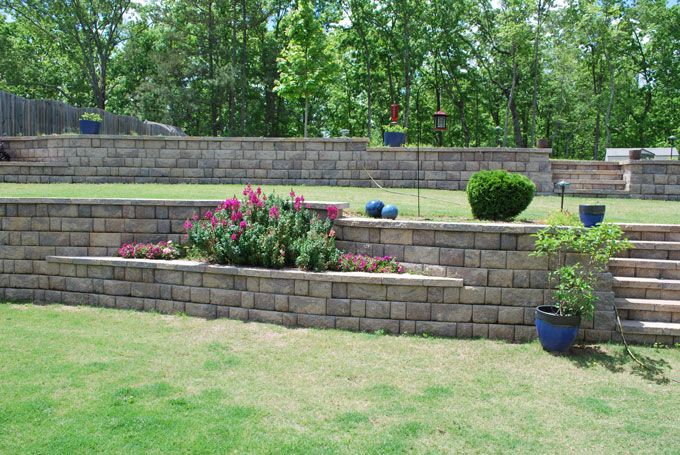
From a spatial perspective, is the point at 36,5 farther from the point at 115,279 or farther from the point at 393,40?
the point at 115,279

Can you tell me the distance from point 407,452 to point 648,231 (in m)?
4.93

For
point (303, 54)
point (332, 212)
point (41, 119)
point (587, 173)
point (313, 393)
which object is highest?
point (303, 54)

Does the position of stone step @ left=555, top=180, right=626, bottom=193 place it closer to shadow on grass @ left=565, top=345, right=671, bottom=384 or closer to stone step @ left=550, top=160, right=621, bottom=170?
stone step @ left=550, top=160, right=621, bottom=170

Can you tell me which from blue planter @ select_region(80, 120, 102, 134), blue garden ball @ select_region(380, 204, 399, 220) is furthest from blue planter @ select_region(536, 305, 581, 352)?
blue planter @ select_region(80, 120, 102, 134)

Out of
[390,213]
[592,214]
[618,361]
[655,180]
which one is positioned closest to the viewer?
[618,361]

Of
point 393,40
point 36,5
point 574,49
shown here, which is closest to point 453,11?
point 393,40

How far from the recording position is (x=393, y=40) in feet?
96.8

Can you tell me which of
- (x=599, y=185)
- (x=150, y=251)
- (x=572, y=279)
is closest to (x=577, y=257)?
(x=572, y=279)

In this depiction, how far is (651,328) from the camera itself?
601cm

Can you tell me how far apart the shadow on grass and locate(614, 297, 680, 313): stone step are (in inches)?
21.5

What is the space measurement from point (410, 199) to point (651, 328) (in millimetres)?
5420

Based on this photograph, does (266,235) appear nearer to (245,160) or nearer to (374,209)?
(374,209)

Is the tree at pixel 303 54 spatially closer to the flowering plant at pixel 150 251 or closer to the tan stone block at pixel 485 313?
the flowering plant at pixel 150 251

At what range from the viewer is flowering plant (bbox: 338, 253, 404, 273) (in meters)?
6.77
